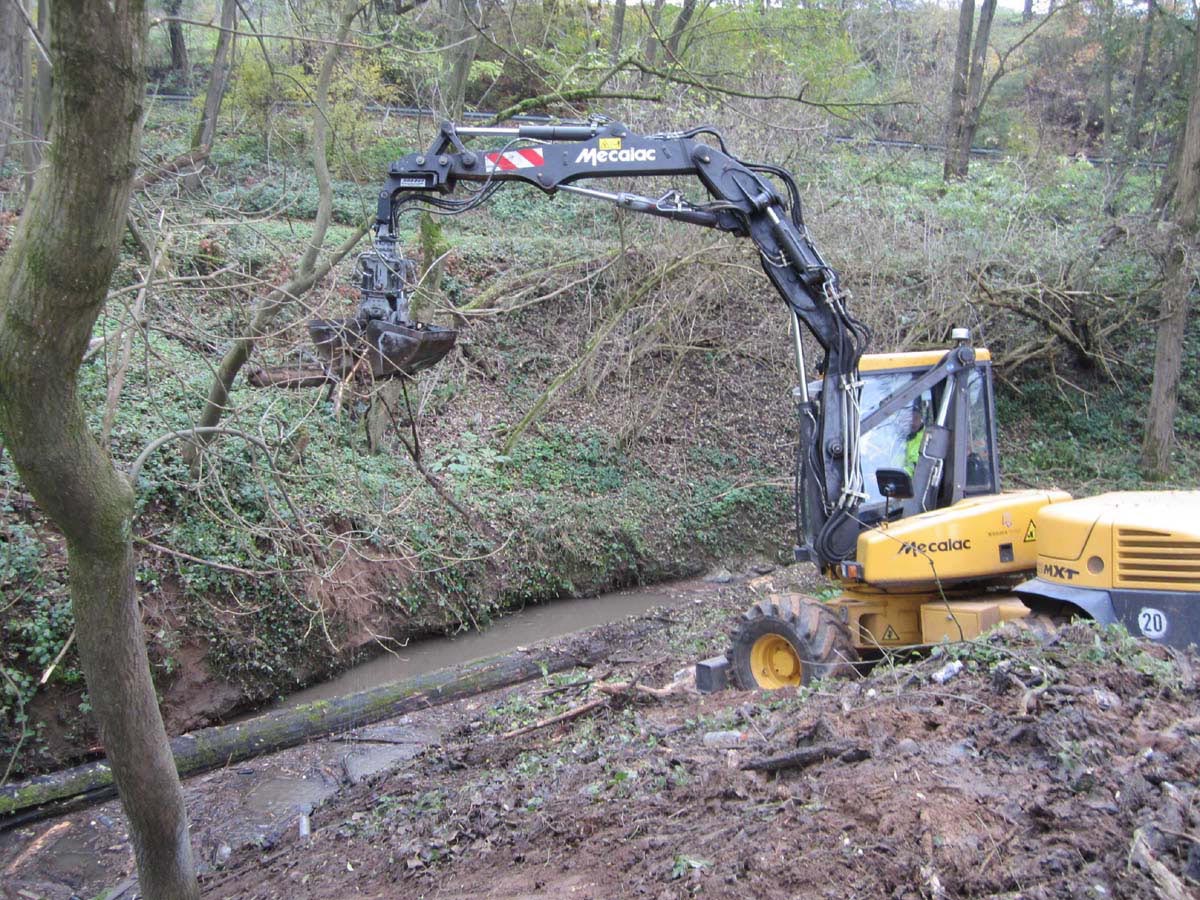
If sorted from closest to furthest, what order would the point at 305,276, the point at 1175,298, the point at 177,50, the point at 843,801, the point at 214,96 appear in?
the point at 843,801, the point at 305,276, the point at 1175,298, the point at 214,96, the point at 177,50

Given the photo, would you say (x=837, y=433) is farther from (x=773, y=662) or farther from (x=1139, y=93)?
(x=1139, y=93)

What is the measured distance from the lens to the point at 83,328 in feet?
10.9

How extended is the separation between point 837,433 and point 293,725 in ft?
17.3

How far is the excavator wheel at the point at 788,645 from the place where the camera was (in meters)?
6.85

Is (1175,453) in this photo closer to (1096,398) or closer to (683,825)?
(1096,398)

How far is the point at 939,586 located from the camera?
21.6ft

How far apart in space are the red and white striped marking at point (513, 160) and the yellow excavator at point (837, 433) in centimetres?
1

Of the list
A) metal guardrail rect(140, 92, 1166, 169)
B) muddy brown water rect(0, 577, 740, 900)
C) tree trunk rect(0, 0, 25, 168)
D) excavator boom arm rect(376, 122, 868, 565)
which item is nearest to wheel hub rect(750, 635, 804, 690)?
excavator boom arm rect(376, 122, 868, 565)

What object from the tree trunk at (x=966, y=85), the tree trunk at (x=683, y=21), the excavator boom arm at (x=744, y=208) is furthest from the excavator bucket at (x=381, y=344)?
the tree trunk at (x=966, y=85)

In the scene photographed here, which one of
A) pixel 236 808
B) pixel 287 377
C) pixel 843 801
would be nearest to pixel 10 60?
pixel 287 377

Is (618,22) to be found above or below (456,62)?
above

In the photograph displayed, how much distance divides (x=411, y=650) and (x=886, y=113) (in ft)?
70.1

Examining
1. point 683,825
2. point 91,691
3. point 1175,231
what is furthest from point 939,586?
point 1175,231

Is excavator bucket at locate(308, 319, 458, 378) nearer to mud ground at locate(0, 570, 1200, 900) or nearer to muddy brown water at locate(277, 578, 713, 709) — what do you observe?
mud ground at locate(0, 570, 1200, 900)
